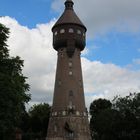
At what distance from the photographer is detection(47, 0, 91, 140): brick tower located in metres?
52.4

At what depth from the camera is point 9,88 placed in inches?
1022

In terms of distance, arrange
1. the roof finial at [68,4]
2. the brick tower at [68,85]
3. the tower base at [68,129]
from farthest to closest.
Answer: the roof finial at [68,4]
the brick tower at [68,85]
the tower base at [68,129]

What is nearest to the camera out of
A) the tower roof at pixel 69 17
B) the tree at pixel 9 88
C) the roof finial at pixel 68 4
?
the tree at pixel 9 88

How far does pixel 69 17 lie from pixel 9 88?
108 ft

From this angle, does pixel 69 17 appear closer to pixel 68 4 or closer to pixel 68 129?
pixel 68 4

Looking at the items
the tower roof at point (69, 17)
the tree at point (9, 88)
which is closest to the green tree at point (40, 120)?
the tower roof at point (69, 17)

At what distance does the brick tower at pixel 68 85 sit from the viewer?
52.4 meters

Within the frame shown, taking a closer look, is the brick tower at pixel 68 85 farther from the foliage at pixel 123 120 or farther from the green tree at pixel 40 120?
the green tree at pixel 40 120

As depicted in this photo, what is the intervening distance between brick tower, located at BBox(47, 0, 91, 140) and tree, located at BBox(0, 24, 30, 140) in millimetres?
23879

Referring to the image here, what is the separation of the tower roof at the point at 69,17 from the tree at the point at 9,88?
94.2 ft

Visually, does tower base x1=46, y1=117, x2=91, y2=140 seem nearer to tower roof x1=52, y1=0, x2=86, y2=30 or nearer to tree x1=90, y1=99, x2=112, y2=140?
tree x1=90, y1=99, x2=112, y2=140

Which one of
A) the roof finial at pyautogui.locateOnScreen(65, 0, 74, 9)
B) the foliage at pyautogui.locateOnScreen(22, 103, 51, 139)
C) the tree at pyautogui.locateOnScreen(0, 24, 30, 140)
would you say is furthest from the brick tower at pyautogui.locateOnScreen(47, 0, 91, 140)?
the tree at pyautogui.locateOnScreen(0, 24, 30, 140)

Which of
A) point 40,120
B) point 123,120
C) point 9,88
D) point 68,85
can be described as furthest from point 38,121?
point 9,88

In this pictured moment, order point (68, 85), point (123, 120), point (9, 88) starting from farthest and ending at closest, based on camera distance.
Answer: point (68, 85) < point (123, 120) < point (9, 88)
